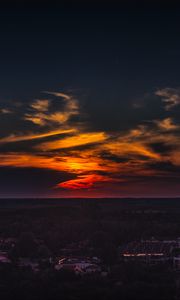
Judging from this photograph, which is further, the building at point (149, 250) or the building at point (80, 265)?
the building at point (149, 250)

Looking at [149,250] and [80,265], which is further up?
[149,250]

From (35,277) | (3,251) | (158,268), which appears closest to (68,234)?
(3,251)

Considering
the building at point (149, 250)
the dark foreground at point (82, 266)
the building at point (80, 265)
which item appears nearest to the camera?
the dark foreground at point (82, 266)

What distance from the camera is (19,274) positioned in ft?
55.0

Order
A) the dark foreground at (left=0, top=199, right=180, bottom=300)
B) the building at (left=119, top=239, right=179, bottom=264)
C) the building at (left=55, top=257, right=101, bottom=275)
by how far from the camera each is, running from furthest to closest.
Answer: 1. the building at (left=119, top=239, right=179, bottom=264)
2. the building at (left=55, top=257, right=101, bottom=275)
3. the dark foreground at (left=0, top=199, right=180, bottom=300)

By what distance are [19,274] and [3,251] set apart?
8.22 m

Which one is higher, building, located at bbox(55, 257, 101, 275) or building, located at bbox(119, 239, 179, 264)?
building, located at bbox(119, 239, 179, 264)

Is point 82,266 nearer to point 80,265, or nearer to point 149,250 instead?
point 80,265

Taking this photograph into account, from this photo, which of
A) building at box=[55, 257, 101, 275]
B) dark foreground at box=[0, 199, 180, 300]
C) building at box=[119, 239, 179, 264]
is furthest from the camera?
building at box=[119, 239, 179, 264]

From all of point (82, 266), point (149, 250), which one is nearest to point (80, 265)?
point (82, 266)

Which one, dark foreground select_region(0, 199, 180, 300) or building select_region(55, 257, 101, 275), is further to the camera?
building select_region(55, 257, 101, 275)

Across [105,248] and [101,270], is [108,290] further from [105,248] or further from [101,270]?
[105,248]

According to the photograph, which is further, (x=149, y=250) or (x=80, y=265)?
(x=149, y=250)

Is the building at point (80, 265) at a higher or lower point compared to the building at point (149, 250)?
lower
